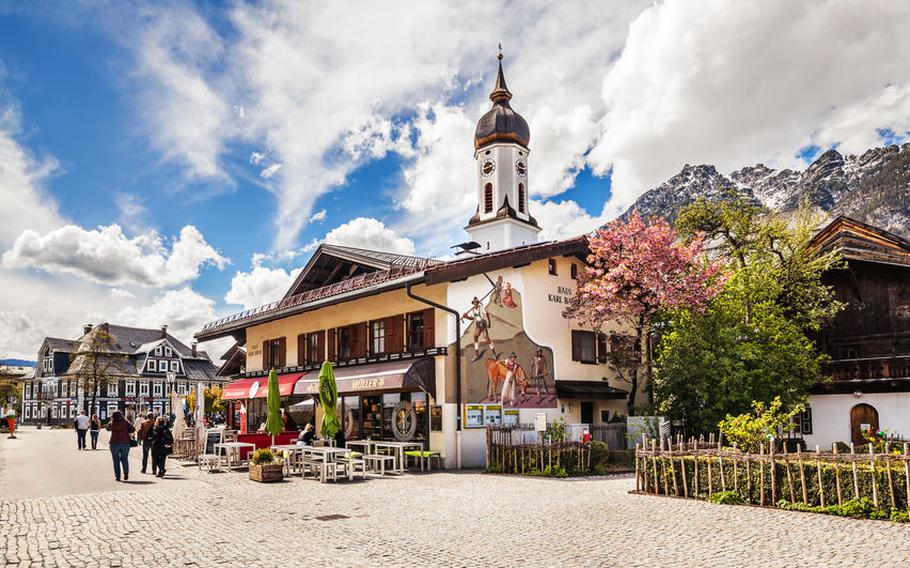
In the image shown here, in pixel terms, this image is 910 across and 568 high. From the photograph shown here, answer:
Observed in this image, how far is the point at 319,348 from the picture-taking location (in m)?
28.6

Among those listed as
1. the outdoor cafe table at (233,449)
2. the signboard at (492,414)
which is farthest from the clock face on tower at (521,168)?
the outdoor cafe table at (233,449)

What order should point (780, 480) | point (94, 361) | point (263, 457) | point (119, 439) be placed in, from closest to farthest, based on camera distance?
point (780, 480)
point (119, 439)
point (263, 457)
point (94, 361)

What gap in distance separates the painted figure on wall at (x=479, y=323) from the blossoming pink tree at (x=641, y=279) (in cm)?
392

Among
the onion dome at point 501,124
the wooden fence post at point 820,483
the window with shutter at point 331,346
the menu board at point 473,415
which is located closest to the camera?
the wooden fence post at point 820,483

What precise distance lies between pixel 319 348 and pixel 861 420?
19.8m

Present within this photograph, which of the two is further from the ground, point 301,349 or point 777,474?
point 301,349

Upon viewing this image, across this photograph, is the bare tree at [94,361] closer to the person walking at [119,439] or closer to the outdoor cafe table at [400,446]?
the person walking at [119,439]

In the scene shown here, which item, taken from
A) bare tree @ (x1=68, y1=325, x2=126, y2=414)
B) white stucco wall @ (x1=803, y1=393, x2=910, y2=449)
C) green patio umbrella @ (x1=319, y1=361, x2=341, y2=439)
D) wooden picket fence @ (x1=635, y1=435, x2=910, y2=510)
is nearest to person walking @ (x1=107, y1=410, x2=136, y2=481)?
green patio umbrella @ (x1=319, y1=361, x2=341, y2=439)

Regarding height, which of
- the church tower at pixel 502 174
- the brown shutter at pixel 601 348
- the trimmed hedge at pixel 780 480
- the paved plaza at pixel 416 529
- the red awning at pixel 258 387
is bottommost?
the paved plaza at pixel 416 529

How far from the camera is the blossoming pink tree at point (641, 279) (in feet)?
75.8

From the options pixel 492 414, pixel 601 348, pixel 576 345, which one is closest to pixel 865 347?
pixel 601 348

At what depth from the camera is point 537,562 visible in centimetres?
870

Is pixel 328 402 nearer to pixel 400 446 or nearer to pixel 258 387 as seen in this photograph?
pixel 400 446

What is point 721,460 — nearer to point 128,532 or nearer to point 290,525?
point 290,525
